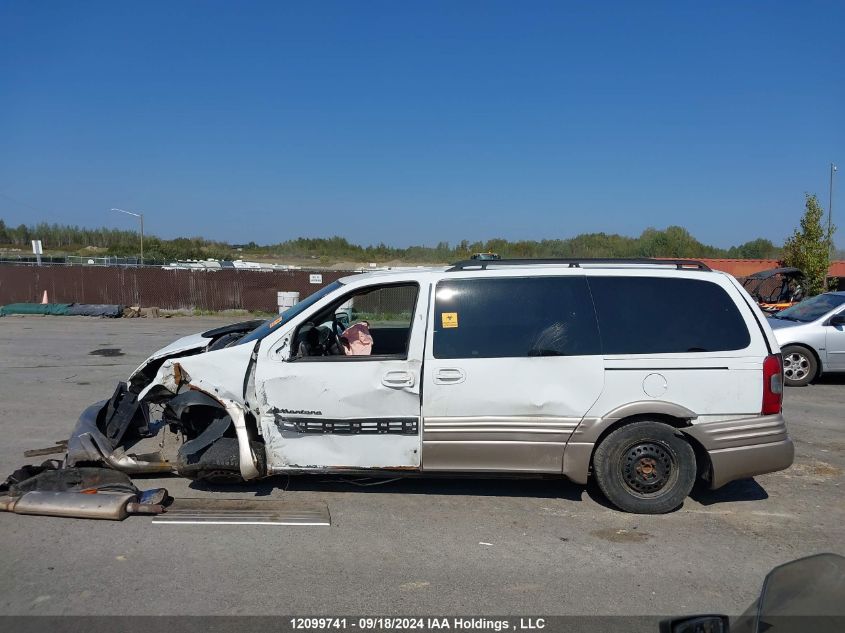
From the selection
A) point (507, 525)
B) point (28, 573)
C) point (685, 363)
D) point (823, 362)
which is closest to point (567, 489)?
point (507, 525)

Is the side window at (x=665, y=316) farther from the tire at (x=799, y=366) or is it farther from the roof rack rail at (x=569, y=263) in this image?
the tire at (x=799, y=366)

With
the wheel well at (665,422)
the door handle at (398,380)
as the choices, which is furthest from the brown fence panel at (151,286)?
the wheel well at (665,422)

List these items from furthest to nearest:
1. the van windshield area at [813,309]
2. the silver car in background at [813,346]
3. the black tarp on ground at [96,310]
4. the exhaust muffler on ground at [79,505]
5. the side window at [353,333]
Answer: the black tarp on ground at [96,310]
the van windshield area at [813,309]
the silver car in background at [813,346]
the side window at [353,333]
the exhaust muffler on ground at [79,505]

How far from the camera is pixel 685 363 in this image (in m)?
5.10

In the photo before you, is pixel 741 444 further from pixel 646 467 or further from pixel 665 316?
pixel 665 316

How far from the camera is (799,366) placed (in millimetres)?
11000

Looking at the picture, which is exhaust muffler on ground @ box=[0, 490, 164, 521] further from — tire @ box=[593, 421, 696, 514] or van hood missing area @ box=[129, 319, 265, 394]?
tire @ box=[593, 421, 696, 514]

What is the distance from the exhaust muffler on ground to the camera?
4.91 metres

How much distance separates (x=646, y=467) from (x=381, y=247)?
45892mm

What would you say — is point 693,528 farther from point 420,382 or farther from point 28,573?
point 28,573

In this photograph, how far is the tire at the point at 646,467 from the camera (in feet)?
16.8

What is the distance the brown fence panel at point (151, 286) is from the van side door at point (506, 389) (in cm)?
2100

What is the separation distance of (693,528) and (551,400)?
138 centimetres

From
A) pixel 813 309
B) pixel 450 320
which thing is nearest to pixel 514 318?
pixel 450 320
